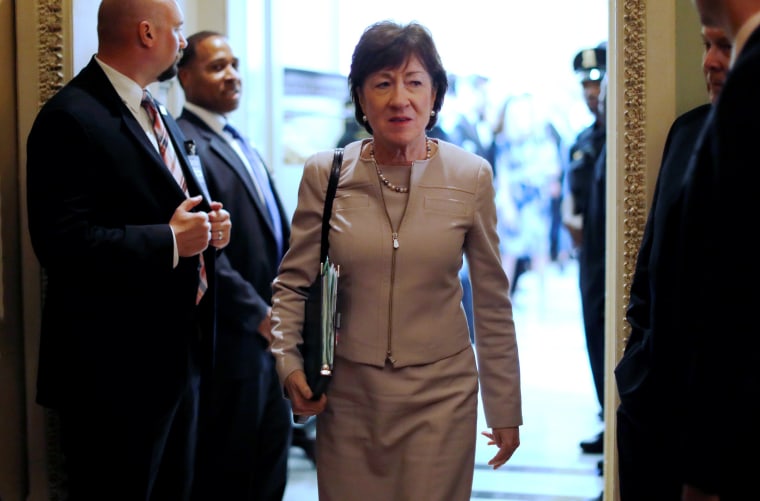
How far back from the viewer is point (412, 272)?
2422 millimetres

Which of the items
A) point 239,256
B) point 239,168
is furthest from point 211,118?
point 239,256

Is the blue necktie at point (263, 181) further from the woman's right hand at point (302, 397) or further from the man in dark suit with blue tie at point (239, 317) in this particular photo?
the woman's right hand at point (302, 397)

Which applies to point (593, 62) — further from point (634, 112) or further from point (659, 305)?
point (659, 305)

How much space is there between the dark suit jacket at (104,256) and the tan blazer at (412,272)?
1.51 ft

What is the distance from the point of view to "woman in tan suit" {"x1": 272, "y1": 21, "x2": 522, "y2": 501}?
95.3 inches

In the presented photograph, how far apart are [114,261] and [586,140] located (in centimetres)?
334

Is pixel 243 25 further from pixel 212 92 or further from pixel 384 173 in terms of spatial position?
pixel 384 173

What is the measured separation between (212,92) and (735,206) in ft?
9.32

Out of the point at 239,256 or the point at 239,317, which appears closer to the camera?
the point at 239,317

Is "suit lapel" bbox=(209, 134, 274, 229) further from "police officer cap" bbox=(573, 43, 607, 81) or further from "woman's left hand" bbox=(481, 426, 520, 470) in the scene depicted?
"police officer cap" bbox=(573, 43, 607, 81)

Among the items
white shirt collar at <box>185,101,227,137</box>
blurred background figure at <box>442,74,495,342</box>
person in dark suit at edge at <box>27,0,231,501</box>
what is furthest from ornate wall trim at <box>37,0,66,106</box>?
blurred background figure at <box>442,74,495,342</box>

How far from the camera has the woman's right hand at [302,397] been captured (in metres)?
2.41

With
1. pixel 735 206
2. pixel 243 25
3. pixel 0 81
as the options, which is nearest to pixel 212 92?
pixel 0 81

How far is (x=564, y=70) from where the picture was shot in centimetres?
941
